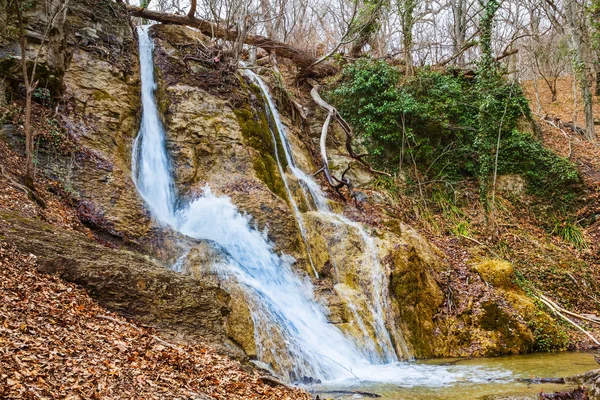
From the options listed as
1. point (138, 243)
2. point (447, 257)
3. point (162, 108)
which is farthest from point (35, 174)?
point (447, 257)

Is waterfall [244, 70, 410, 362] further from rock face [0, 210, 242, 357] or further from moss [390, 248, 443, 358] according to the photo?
rock face [0, 210, 242, 357]

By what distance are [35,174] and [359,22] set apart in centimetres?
1412

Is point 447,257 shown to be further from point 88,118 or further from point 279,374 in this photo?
point 88,118

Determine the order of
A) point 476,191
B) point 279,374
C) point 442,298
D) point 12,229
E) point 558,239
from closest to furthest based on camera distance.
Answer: point 12,229 → point 279,374 → point 442,298 → point 558,239 → point 476,191

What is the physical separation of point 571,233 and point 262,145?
11.0m

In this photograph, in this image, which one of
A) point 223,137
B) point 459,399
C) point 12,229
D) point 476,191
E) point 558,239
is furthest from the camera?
point 476,191

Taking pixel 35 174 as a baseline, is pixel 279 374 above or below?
below

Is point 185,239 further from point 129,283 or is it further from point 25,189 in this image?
point 129,283

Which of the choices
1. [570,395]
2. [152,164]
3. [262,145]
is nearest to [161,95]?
[152,164]

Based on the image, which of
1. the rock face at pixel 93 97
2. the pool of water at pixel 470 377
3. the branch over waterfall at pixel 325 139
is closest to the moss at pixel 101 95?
the rock face at pixel 93 97

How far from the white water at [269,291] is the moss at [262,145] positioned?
1.70 meters

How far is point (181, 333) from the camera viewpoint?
17.3ft

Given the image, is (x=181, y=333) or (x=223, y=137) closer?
(x=181, y=333)

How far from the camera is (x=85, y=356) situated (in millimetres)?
3682
